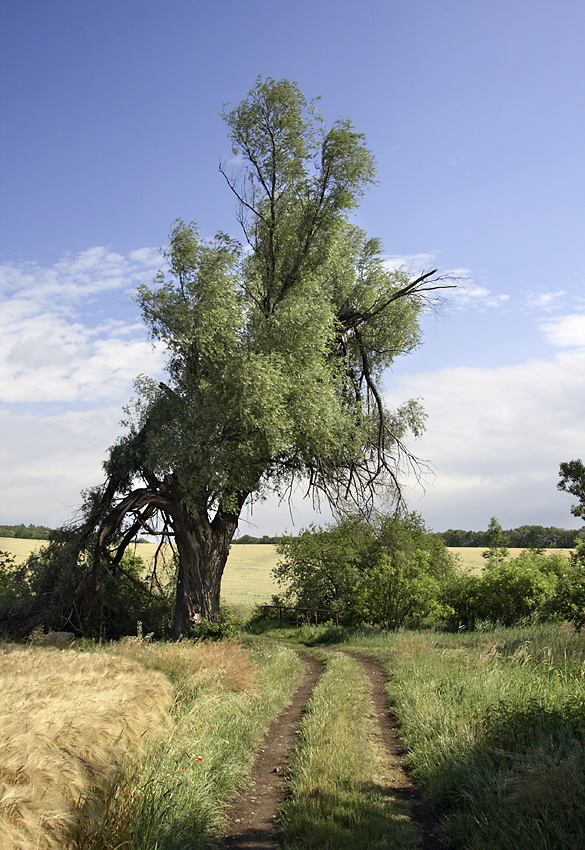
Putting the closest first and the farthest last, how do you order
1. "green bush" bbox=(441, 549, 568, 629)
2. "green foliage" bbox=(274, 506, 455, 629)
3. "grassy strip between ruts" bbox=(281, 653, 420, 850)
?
1. "grassy strip between ruts" bbox=(281, 653, 420, 850)
2. "green bush" bbox=(441, 549, 568, 629)
3. "green foliage" bbox=(274, 506, 455, 629)

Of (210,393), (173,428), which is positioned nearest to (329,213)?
(210,393)

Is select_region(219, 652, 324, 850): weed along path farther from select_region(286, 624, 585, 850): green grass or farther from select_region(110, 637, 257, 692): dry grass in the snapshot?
select_region(286, 624, 585, 850): green grass

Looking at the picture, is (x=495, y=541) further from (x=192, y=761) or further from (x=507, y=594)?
(x=192, y=761)

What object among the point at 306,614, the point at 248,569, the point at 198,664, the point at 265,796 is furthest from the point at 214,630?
the point at 248,569

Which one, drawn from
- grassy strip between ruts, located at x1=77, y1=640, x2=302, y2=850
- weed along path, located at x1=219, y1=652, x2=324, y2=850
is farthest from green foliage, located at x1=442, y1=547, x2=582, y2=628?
A: weed along path, located at x1=219, y1=652, x2=324, y2=850

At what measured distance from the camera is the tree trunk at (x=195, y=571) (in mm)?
16766

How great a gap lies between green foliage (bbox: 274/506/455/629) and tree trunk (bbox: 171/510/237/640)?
4815 mm

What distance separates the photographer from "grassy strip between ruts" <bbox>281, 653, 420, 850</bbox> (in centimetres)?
509

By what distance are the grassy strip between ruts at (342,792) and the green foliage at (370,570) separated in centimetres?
1071

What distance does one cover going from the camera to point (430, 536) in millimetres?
27656

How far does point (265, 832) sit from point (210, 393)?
11470 mm

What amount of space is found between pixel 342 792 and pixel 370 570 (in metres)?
17.1

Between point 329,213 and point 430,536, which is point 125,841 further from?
point 430,536

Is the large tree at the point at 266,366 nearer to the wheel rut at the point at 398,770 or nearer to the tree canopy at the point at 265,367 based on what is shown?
the tree canopy at the point at 265,367
